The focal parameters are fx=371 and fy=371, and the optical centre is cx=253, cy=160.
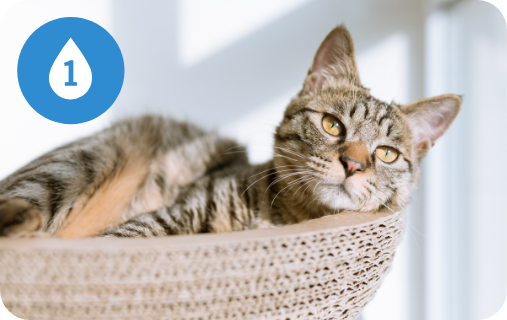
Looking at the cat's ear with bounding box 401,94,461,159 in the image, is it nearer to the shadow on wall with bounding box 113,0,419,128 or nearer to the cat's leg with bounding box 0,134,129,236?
the shadow on wall with bounding box 113,0,419,128

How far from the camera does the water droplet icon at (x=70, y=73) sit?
2.15 m

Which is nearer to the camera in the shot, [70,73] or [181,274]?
[181,274]

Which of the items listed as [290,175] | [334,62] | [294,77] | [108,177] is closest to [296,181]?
[290,175]

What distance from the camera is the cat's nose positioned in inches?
46.8

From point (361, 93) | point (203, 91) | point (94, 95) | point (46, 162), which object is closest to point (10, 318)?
point (46, 162)

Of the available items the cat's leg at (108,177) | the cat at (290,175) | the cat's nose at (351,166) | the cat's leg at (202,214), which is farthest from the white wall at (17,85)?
the cat's nose at (351,166)

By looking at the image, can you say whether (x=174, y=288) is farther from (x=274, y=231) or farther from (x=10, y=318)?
(x=10, y=318)

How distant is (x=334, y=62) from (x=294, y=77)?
0.92 meters

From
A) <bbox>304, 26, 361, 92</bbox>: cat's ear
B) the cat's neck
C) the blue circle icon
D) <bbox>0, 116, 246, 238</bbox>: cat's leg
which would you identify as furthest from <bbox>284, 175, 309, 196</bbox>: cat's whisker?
the blue circle icon

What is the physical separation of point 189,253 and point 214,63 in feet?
5.82

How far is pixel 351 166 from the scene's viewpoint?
119 cm

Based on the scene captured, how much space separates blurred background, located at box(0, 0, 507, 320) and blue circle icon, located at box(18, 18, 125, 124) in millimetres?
75

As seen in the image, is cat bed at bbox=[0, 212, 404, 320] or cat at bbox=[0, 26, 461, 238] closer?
cat bed at bbox=[0, 212, 404, 320]

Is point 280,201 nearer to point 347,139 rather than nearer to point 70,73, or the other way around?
point 347,139
